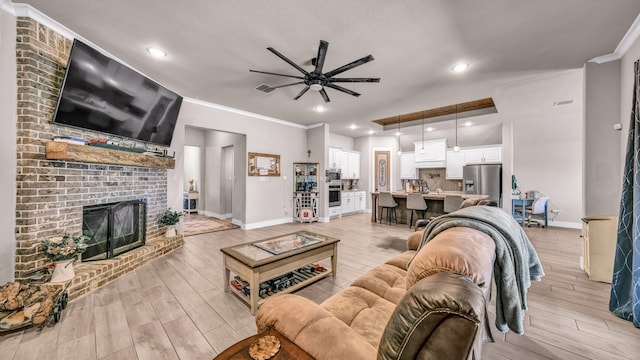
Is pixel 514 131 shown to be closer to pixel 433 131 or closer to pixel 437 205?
pixel 433 131

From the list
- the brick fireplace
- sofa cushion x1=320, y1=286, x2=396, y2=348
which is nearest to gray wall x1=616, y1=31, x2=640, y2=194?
sofa cushion x1=320, y1=286, x2=396, y2=348

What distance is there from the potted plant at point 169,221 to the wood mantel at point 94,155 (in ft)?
2.78

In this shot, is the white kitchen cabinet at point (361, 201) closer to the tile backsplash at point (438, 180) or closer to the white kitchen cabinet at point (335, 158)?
the white kitchen cabinet at point (335, 158)

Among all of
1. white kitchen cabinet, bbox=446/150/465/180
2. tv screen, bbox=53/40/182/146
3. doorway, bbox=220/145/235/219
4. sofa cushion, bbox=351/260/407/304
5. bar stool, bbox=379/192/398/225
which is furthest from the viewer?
white kitchen cabinet, bbox=446/150/465/180

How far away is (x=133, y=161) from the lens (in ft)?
10.1

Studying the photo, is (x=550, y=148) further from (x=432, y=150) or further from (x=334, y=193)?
(x=334, y=193)

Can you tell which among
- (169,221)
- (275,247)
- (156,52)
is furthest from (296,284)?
(156,52)

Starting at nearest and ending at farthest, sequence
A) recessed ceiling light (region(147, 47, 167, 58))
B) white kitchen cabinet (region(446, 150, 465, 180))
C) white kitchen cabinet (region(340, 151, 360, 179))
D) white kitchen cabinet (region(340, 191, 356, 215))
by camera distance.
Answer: recessed ceiling light (region(147, 47, 167, 58))
white kitchen cabinet (region(446, 150, 465, 180))
white kitchen cabinet (region(340, 191, 356, 215))
white kitchen cabinet (region(340, 151, 360, 179))

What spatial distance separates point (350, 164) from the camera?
25.8ft

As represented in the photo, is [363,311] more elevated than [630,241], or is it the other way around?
[630,241]

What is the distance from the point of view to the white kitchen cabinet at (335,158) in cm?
711

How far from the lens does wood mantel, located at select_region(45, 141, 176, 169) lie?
2.29 metres

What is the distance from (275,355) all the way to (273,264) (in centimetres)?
134

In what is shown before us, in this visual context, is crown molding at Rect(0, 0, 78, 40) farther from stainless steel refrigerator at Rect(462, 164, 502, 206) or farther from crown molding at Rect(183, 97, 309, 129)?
stainless steel refrigerator at Rect(462, 164, 502, 206)
